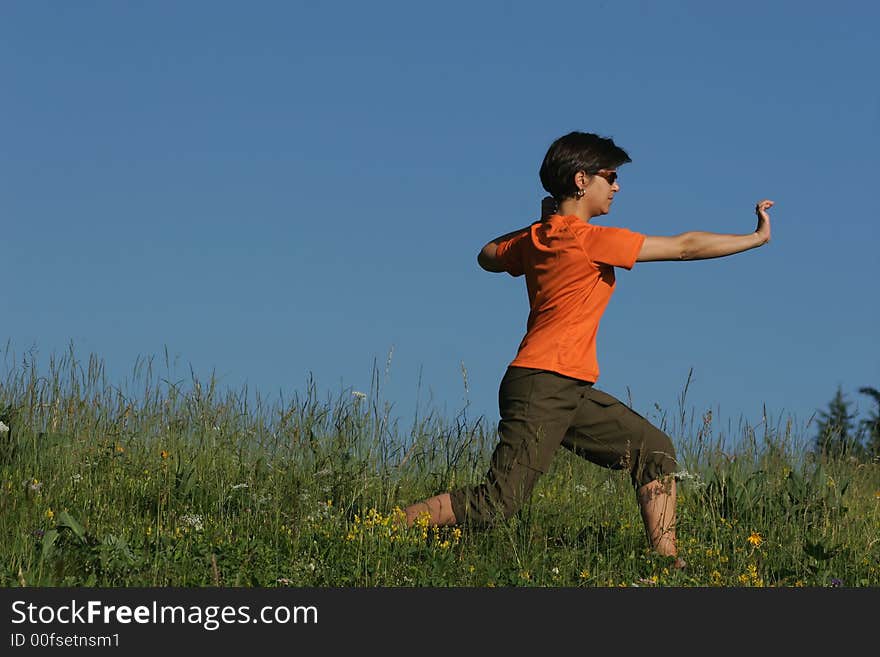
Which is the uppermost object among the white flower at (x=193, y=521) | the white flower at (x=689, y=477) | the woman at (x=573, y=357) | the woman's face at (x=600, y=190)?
the woman's face at (x=600, y=190)

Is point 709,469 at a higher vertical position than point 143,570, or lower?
higher

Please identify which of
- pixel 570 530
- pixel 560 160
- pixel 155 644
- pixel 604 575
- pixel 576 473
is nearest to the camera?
pixel 155 644

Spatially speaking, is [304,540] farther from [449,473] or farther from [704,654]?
[704,654]

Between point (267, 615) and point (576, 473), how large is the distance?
4.09 metres

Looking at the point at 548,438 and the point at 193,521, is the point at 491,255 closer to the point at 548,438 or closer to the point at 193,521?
the point at 548,438

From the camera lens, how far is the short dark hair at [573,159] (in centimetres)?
570

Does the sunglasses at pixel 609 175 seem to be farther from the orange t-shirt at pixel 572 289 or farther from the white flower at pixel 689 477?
the white flower at pixel 689 477

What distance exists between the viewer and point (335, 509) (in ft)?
19.6

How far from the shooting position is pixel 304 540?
551 centimetres

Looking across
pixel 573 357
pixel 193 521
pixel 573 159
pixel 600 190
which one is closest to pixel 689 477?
pixel 573 357

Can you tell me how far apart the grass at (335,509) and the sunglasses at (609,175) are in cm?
158

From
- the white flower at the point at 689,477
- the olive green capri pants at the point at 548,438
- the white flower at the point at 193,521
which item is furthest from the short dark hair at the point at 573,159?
the white flower at the point at 193,521

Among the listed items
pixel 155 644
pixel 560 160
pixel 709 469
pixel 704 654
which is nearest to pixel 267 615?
pixel 155 644

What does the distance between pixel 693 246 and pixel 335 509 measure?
2.53 metres
